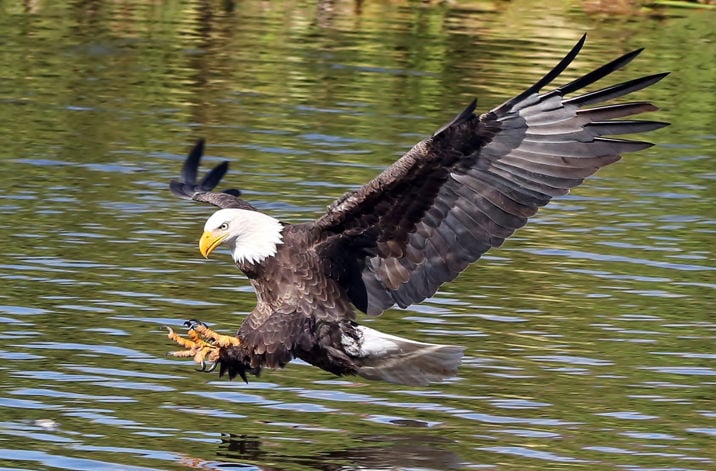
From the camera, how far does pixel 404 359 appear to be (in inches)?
288

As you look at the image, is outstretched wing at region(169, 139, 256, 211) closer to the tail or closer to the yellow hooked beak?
the yellow hooked beak

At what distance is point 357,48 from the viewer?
64.0ft

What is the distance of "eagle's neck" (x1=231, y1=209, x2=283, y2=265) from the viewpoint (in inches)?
290

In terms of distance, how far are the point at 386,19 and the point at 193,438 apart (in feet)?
51.6

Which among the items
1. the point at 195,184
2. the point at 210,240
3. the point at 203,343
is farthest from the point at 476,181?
the point at 195,184

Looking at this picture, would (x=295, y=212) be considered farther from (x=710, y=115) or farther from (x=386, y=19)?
(x=386, y=19)

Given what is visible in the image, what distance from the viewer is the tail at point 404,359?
7250 mm

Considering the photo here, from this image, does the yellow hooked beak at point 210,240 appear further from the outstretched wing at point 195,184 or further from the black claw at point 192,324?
the outstretched wing at point 195,184

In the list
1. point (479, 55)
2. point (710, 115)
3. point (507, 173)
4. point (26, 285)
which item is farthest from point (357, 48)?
point (507, 173)

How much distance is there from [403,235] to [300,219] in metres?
3.96

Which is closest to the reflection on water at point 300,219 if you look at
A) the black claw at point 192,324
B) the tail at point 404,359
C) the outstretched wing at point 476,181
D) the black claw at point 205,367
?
the black claw at point 205,367

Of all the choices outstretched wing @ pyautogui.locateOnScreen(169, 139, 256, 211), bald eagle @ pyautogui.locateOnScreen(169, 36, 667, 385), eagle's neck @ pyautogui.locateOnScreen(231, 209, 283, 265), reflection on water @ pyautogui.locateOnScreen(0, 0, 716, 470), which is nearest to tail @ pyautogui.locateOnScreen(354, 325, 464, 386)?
bald eagle @ pyautogui.locateOnScreen(169, 36, 667, 385)

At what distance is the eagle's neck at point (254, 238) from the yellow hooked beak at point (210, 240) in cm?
8

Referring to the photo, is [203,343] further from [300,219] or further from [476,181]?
[300,219]
